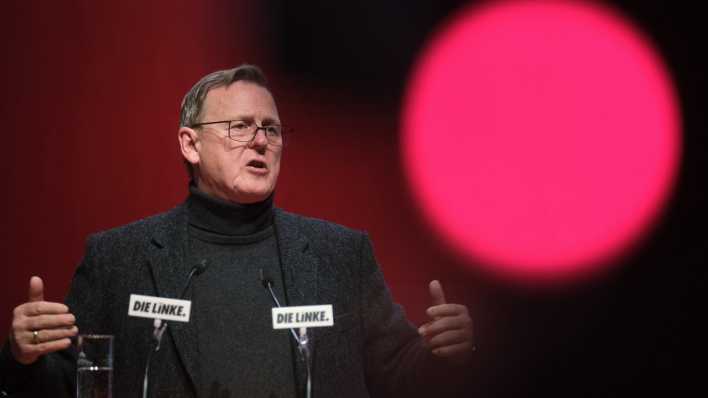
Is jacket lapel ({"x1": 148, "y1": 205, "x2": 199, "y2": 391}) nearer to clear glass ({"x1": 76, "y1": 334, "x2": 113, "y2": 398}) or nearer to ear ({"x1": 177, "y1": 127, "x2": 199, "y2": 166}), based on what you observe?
ear ({"x1": 177, "y1": 127, "x2": 199, "y2": 166})

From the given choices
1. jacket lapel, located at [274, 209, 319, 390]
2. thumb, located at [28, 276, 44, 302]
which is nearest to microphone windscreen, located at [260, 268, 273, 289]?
jacket lapel, located at [274, 209, 319, 390]

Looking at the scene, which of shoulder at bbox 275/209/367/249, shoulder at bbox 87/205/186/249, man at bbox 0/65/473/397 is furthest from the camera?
shoulder at bbox 275/209/367/249

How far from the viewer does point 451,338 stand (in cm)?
242

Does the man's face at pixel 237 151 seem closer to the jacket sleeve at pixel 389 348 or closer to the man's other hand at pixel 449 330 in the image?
the jacket sleeve at pixel 389 348

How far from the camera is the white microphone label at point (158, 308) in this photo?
235cm

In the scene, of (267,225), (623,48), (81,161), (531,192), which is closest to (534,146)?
(531,192)

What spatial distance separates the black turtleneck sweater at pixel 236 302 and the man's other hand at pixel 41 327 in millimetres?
487

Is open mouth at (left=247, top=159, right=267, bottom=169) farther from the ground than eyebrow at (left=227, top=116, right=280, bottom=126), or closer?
closer

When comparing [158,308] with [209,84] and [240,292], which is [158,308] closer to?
[240,292]

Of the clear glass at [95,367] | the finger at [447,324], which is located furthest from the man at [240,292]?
the clear glass at [95,367]

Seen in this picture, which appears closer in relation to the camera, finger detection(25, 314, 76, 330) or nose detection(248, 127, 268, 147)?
finger detection(25, 314, 76, 330)

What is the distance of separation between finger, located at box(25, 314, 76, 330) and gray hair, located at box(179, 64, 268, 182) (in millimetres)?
1041

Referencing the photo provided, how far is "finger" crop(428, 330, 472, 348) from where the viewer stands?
242 cm

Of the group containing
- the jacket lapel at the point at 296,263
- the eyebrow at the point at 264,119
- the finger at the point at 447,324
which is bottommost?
the finger at the point at 447,324
